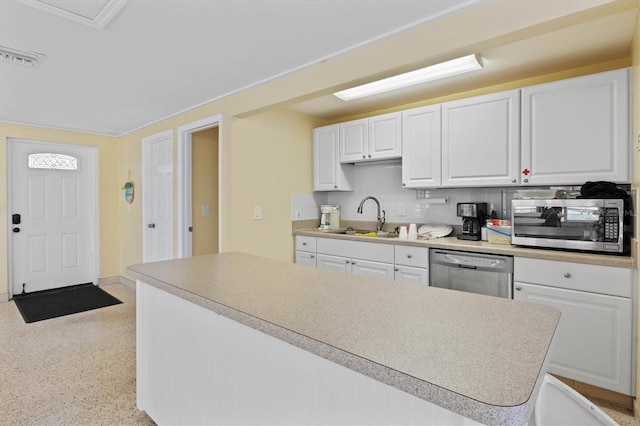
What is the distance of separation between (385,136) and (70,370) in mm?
3245

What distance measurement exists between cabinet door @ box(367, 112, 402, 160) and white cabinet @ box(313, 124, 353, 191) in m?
0.43

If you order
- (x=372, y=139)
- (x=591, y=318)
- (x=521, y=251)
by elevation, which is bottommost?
(x=591, y=318)

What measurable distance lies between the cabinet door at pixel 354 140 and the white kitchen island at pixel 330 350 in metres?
2.12

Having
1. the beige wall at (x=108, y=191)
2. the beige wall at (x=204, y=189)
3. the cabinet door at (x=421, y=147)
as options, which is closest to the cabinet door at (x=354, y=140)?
the cabinet door at (x=421, y=147)

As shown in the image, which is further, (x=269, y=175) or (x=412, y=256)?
(x=269, y=175)

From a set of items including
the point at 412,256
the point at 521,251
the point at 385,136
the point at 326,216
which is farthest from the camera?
the point at 326,216

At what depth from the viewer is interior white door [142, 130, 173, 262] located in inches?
161

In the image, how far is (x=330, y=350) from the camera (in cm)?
85

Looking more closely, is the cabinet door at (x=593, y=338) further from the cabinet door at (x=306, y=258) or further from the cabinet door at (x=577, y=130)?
the cabinet door at (x=306, y=258)

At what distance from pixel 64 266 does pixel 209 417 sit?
4.52 metres

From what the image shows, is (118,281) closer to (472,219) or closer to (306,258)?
(306,258)

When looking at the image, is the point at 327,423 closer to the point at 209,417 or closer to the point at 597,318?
the point at 209,417

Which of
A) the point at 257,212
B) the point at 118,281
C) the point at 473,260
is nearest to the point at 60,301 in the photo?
the point at 118,281

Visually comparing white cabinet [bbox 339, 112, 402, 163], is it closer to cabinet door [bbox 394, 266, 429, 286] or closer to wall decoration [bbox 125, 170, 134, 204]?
cabinet door [bbox 394, 266, 429, 286]
